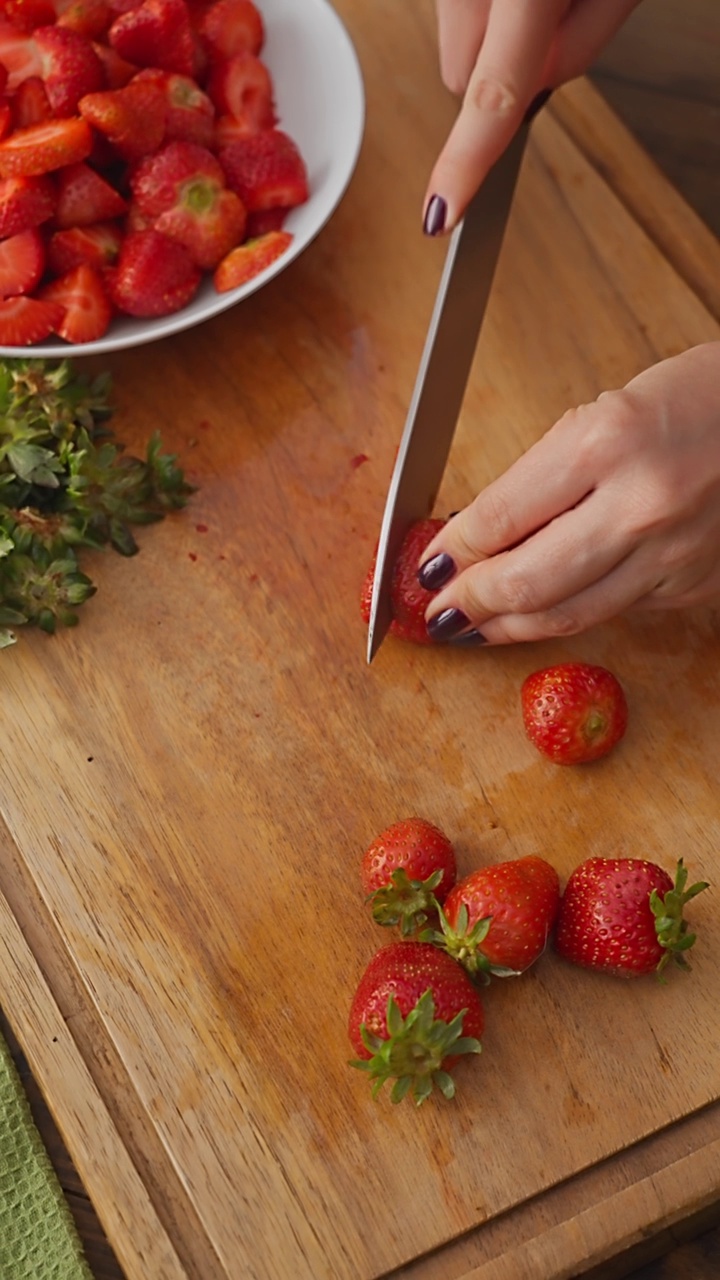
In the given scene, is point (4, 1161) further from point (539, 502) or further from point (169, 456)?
point (539, 502)

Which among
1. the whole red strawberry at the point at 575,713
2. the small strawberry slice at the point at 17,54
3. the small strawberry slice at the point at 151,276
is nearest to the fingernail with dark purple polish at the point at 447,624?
the whole red strawberry at the point at 575,713

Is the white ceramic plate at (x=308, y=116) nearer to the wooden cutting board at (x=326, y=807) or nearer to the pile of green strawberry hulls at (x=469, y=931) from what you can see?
the wooden cutting board at (x=326, y=807)

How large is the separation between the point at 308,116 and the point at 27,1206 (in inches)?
55.6

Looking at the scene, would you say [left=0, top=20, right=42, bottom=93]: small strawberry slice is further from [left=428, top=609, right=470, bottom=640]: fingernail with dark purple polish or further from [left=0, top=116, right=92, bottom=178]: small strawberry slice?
[left=428, top=609, right=470, bottom=640]: fingernail with dark purple polish

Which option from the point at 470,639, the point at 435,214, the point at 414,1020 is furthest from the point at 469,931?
the point at 435,214

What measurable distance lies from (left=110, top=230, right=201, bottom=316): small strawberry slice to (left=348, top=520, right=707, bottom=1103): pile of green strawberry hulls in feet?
2.36

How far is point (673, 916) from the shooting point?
1.26 metres

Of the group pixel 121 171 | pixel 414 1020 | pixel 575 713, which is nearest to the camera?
pixel 414 1020

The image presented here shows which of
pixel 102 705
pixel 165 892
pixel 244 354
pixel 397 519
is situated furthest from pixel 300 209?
pixel 165 892

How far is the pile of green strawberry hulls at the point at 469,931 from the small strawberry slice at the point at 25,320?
75 centimetres

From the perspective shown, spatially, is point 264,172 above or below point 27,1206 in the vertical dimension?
above

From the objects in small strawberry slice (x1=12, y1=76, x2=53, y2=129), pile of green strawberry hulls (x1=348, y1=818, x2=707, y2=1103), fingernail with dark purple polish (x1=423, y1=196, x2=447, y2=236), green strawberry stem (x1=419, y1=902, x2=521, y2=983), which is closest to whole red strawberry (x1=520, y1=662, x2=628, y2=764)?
pile of green strawberry hulls (x1=348, y1=818, x2=707, y2=1103)

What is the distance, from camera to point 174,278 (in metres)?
1.62

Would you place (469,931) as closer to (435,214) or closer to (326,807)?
(326,807)
